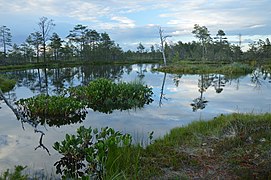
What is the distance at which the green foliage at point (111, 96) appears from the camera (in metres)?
14.7

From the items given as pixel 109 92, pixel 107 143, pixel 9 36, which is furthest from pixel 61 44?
pixel 107 143

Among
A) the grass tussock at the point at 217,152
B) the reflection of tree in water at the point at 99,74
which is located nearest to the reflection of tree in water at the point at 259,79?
the reflection of tree in water at the point at 99,74

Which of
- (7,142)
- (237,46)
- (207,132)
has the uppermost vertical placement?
(237,46)

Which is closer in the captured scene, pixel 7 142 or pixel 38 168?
pixel 38 168

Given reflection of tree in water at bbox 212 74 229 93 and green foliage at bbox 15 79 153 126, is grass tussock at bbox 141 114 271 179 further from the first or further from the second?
reflection of tree in water at bbox 212 74 229 93

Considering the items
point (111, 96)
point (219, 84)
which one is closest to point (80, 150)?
point (111, 96)

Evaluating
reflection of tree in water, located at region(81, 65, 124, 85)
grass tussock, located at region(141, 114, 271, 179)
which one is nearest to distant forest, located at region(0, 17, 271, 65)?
reflection of tree in water, located at region(81, 65, 124, 85)

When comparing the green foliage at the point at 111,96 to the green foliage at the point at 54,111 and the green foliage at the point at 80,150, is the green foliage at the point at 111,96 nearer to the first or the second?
the green foliage at the point at 54,111

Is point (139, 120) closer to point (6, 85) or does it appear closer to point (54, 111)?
point (54, 111)

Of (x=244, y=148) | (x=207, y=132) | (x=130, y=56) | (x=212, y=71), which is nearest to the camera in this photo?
(x=244, y=148)

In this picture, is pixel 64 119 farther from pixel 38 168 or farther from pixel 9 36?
pixel 9 36

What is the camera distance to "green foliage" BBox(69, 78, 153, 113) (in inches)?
579

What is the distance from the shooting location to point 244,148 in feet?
20.1

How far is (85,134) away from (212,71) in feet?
106
